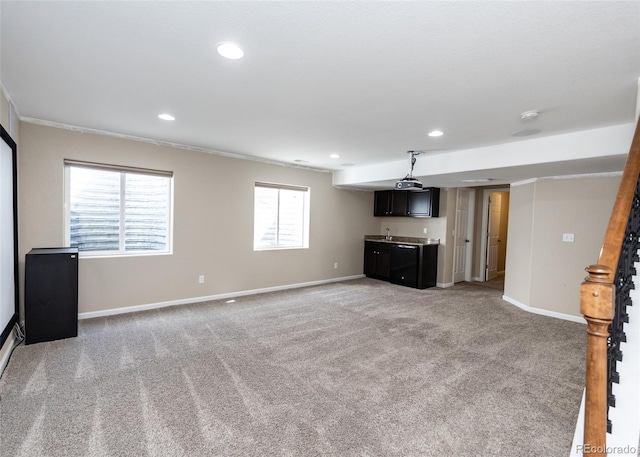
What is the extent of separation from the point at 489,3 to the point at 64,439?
337 centimetres

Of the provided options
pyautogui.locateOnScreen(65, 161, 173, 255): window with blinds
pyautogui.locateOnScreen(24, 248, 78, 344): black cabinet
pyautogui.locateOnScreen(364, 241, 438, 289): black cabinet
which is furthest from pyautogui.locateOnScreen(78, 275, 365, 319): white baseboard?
pyautogui.locateOnScreen(364, 241, 438, 289): black cabinet

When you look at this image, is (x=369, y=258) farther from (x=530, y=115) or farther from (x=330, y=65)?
(x=330, y=65)

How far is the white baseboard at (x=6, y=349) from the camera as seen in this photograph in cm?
273

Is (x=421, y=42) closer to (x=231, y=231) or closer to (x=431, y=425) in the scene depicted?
(x=431, y=425)

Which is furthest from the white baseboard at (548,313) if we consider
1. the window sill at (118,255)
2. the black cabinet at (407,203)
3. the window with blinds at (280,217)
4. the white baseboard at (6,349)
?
the white baseboard at (6,349)

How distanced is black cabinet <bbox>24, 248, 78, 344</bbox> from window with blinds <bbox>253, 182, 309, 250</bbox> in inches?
108

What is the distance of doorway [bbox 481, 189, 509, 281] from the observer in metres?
7.39

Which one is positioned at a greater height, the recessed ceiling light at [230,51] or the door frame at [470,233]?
the recessed ceiling light at [230,51]

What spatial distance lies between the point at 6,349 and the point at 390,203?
255 inches

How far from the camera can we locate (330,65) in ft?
7.06

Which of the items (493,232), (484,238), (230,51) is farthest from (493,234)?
(230,51)

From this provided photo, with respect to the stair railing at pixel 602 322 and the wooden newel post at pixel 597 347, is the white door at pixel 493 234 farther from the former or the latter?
the wooden newel post at pixel 597 347

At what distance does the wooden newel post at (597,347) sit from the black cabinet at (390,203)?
588 cm

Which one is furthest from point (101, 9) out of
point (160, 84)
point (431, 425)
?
point (431, 425)
